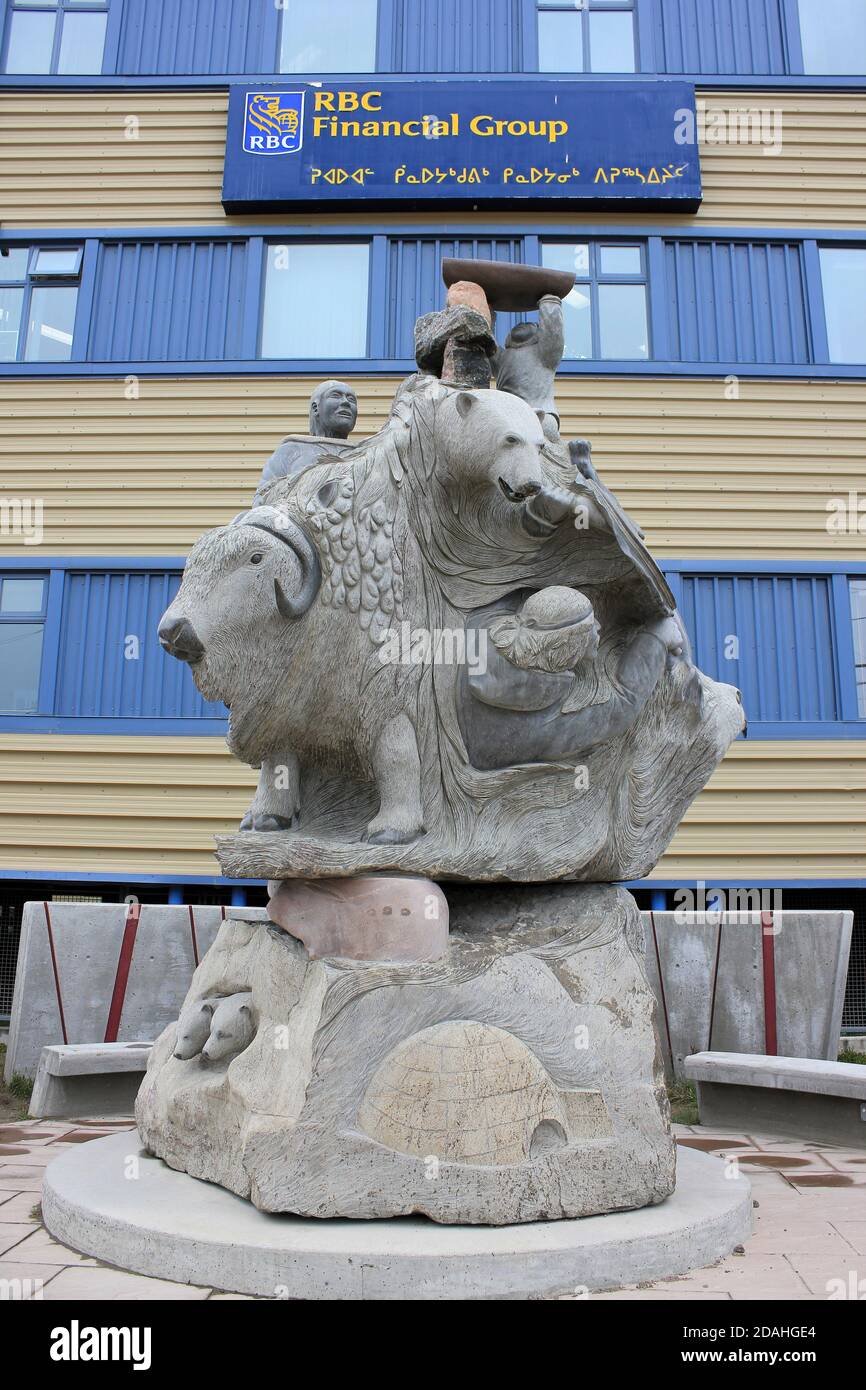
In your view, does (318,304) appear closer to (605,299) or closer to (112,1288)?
(605,299)

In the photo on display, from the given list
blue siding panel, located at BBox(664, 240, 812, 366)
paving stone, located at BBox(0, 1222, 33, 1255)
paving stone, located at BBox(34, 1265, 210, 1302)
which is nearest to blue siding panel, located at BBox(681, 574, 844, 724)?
blue siding panel, located at BBox(664, 240, 812, 366)

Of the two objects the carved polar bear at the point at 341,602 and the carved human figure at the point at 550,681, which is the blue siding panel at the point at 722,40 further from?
the carved human figure at the point at 550,681

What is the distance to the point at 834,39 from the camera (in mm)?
10336

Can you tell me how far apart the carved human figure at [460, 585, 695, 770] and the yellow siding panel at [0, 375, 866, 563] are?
580cm

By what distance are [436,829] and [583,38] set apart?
963 centimetres

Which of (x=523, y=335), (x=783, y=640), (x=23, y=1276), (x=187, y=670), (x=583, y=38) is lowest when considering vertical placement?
(x=23, y=1276)

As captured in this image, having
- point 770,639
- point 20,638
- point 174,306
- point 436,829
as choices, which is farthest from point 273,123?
point 436,829

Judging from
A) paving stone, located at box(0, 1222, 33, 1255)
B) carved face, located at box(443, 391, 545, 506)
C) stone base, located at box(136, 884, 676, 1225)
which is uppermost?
carved face, located at box(443, 391, 545, 506)

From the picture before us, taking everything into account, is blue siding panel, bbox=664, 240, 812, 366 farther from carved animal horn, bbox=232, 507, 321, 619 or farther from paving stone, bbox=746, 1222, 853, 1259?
paving stone, bbox=746, 1222, 853, 1259

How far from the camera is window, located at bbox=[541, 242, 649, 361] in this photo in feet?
32.1

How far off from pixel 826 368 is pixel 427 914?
8040 millimetres

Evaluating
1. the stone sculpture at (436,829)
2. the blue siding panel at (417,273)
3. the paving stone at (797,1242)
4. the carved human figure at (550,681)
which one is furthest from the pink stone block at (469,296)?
the blue siding panel at (417,273)

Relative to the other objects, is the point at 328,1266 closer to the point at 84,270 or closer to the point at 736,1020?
the point at 736,1020

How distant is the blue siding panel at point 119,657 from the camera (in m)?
9.18
